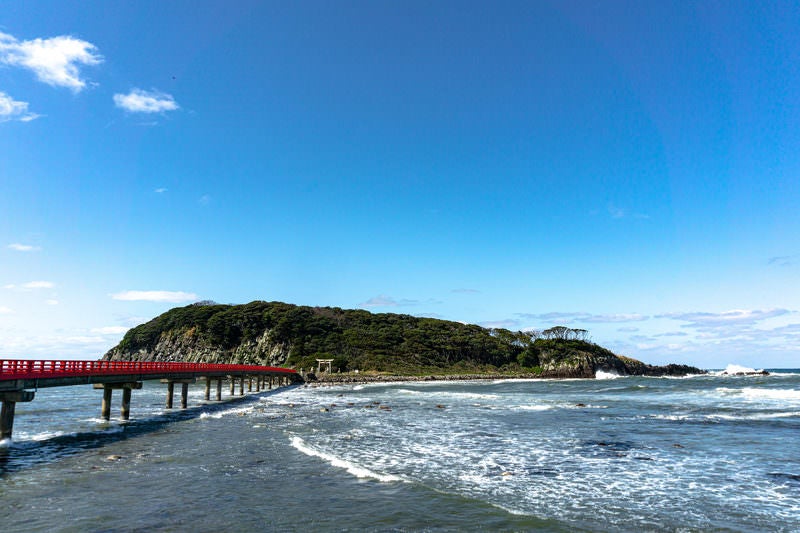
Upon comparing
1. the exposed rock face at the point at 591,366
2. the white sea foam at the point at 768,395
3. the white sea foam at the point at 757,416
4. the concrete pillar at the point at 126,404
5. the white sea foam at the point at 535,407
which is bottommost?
the exposed rock face at the point at 591,366

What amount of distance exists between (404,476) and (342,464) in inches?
124

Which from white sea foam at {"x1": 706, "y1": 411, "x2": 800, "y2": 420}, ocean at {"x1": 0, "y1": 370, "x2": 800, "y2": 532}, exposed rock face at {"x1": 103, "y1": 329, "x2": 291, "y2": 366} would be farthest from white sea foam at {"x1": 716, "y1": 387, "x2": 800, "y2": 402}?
exposed rock face at {"x1": 103, "y1": 329, "x2": 291, "y2": 366}

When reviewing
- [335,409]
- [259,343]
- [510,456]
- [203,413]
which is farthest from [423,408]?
[259,343]

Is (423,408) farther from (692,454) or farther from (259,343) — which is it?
(259,343)

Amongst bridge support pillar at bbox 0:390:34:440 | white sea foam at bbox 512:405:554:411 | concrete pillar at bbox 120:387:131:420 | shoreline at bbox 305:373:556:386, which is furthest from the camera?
shoreline at bbox 305:373:556:386

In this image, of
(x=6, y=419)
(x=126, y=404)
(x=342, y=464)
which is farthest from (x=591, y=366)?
(x=6, y=419)

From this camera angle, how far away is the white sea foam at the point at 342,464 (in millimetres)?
17172

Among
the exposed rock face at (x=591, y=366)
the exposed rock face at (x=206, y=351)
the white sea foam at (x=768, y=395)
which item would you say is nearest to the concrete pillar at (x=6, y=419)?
the white sea foam at (x=768, y=395)

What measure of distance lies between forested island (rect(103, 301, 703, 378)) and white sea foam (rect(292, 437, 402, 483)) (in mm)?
105002

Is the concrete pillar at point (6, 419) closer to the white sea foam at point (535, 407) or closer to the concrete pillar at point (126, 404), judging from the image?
the concrete pillar at point (126, 404)

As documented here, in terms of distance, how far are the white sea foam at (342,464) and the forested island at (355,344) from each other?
344 ft

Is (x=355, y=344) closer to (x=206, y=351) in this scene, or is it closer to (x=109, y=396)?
(x=206, y=351)

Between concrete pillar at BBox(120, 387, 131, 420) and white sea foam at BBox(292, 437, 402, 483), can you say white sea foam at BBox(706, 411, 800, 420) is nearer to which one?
white sea foam at BBox(292, 437, 402, 483)

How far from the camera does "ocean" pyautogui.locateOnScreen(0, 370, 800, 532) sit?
12742 millimetres
